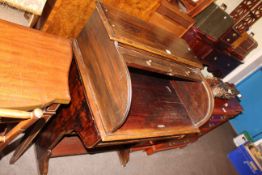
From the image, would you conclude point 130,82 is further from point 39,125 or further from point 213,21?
point 213,21

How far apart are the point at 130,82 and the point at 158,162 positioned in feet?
5.75

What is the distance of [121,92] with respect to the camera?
54.0 inches

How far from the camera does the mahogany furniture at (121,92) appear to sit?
4.72 ft

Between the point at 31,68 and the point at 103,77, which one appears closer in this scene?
the point at 31,68

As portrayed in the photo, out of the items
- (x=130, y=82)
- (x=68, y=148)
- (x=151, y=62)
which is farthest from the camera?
(x=68, y=148)

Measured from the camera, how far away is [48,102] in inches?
46.8

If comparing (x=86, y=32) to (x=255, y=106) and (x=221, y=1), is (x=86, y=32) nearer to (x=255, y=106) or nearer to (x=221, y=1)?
(x=221, y=1)

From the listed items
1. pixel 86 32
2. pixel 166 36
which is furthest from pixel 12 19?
pixel 166 36

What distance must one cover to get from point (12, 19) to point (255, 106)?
14.0ft

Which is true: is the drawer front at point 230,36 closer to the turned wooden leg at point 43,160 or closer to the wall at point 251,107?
the wall at point 251,107

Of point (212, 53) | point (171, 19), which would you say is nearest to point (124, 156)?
point (171, 19)

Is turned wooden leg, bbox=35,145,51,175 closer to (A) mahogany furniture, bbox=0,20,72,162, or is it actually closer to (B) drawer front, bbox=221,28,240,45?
(A) mahogany furniture, bbox=0,20,72,162

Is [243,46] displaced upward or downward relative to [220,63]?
upward

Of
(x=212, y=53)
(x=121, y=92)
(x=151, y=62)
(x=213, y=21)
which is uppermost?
(x=213, y=21)
